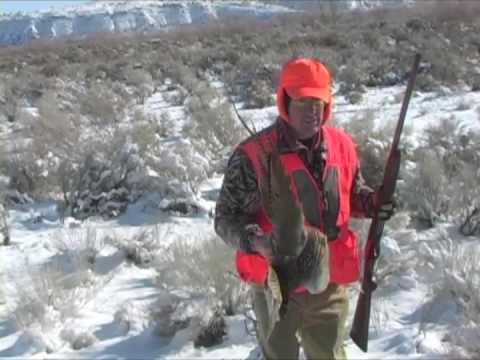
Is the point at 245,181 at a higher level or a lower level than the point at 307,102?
lower

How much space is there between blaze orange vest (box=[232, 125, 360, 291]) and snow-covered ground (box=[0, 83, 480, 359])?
120 cm

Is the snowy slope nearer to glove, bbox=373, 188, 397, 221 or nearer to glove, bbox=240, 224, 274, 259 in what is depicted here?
glove, bbox=373, 188, 397, 221

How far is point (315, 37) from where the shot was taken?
2409cm

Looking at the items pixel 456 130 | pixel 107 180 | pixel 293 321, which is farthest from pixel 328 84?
pixel 456 130

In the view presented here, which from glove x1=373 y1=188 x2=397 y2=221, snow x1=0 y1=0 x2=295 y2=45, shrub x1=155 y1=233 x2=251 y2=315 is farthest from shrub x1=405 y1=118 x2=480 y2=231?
snow x1=0 y1=0 x2=295 y2=45

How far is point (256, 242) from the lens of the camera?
2637 millimetres

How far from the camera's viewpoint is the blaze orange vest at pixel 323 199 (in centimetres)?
Result: 286

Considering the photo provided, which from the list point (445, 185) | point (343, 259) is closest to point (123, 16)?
point (445, 185)

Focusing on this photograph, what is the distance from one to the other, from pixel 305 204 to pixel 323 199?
0.08 m

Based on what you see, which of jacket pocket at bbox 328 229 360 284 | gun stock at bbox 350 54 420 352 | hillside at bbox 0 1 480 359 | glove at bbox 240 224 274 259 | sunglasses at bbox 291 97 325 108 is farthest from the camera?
hillside at bbox 0 1 480 359

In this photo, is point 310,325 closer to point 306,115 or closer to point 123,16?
point 306,115

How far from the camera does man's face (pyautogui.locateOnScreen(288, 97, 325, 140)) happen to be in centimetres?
285

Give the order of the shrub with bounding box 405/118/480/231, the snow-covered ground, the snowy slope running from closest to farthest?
1. the snow-covered ground
2. the shrub with bounding box 405/118/480/231
3. the snowy slope

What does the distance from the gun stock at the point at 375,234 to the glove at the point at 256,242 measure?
0.62 m
